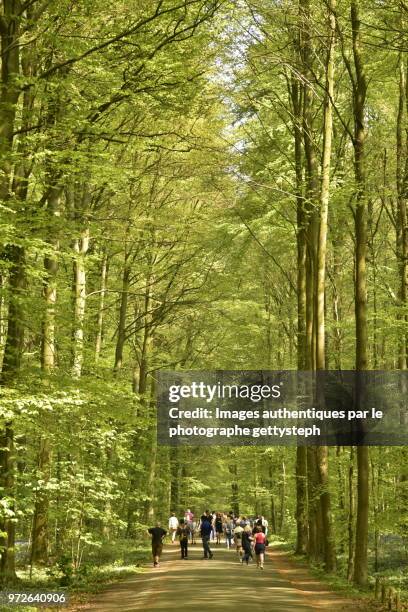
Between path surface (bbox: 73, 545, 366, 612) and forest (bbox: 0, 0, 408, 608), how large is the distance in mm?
1428

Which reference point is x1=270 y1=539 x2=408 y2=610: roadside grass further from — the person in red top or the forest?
the person in red top

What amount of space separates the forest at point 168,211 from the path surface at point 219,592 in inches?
56.2

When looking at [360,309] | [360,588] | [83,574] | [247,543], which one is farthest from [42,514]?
[247,543]

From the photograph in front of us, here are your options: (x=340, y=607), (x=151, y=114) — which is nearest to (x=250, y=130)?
(x=151, y=114)

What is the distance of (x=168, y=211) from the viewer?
27438mm

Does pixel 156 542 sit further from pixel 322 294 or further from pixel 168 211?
pixel 168 211

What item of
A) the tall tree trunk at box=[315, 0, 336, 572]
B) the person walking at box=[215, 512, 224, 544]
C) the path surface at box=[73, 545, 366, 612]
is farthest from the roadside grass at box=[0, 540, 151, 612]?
the person walking at box=[215, 512, 224, 544]

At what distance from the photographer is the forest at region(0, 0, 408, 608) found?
1434 cm

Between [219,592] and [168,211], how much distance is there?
48.7 feet

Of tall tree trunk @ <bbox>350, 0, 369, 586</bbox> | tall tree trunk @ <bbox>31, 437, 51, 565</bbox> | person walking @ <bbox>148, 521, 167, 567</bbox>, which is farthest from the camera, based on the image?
person walking @ <bbox>148, 521, 167, 567</bbox>

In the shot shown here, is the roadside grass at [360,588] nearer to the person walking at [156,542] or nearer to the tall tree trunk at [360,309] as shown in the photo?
the tall tree trunk at [360,309]

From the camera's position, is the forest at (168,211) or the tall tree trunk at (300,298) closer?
the forest at (168,211)

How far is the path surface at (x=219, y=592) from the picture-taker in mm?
14117

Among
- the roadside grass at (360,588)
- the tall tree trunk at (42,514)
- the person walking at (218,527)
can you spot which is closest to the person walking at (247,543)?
the roadside grass at (360,588)
